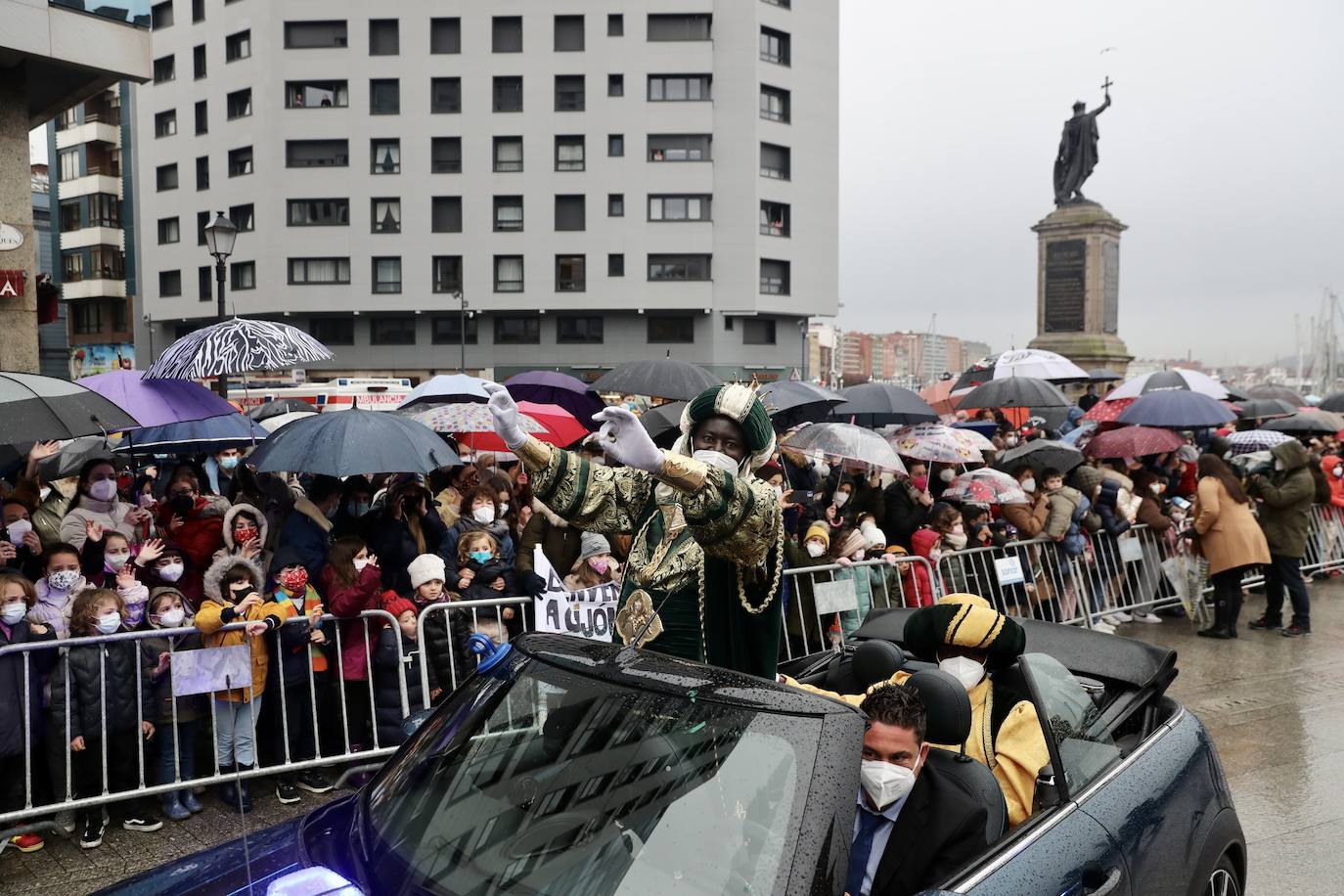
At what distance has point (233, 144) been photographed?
4391 centimetres

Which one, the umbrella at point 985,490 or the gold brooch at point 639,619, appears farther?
the umbrella at point 985,490

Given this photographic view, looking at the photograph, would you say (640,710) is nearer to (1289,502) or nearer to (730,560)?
(730,560)

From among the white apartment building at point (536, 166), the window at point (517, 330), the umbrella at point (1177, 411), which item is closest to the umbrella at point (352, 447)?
the umbrella at point (1177, 411)

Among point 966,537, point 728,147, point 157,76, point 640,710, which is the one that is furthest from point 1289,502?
point 157,76

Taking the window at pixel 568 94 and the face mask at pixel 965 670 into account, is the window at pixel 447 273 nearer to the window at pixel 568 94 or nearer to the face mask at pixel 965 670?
the window at pixel 568 94

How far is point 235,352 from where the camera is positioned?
23.2ft

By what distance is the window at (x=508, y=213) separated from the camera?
43.1 m

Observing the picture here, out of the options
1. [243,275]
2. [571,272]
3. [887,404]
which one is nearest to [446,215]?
[571,272]

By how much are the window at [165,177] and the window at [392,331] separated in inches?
464

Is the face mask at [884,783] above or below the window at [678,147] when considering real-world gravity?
below

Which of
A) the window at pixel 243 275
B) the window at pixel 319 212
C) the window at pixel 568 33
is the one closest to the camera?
the window at pixel 568 33

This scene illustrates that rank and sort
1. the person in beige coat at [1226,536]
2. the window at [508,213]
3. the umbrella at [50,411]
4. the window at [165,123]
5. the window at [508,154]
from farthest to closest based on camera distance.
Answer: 1. the window at [165,123]
2. the window at [508,213]
3. the window at [508,154]
4. the person in beige coat at [1226,536]
5. the umbrella at [50,411]

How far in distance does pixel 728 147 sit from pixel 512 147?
9241mm

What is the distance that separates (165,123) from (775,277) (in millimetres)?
29238
